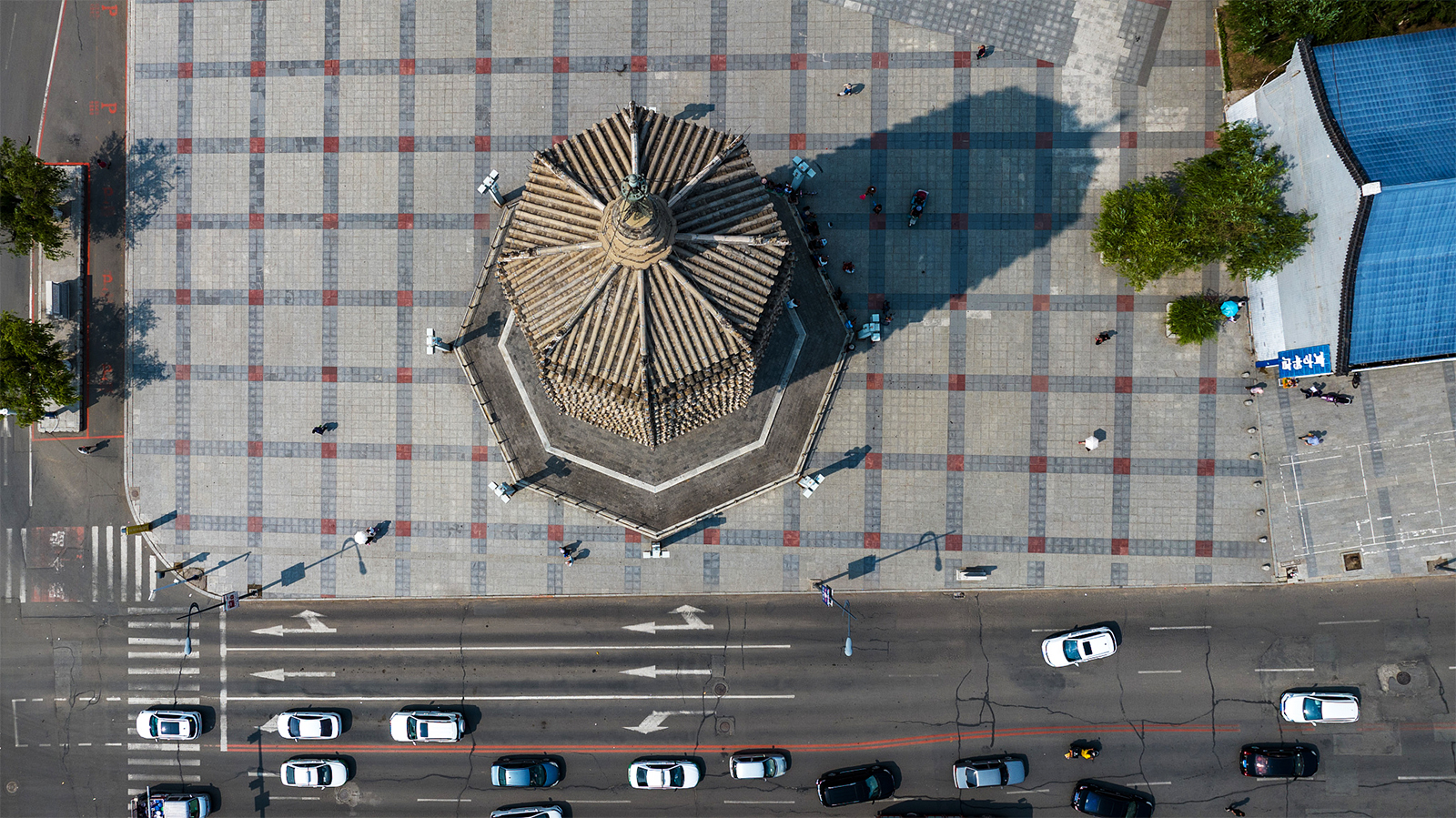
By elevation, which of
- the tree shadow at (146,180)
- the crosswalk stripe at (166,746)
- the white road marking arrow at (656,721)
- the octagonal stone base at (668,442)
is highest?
the tree shadow at (146,180)

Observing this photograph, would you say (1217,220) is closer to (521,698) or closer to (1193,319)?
(1193,319)

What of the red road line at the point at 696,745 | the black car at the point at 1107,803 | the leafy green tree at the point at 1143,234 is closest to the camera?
the leafy green tree at the point at 1143,234

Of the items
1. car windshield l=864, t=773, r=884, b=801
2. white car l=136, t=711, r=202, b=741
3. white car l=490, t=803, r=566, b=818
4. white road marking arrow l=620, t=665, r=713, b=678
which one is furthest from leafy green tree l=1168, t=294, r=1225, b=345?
white car l=136, t=711, r=202, b=741

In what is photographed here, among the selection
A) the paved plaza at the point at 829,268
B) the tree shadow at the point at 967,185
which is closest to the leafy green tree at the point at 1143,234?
the paved plaza at the point at 829,268

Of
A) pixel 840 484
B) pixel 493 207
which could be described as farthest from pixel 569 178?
pixel 840 484

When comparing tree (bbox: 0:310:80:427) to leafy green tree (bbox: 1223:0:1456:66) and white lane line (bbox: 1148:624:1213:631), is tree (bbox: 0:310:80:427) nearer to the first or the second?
white lane line (bbox: 1148:624:1213:631)

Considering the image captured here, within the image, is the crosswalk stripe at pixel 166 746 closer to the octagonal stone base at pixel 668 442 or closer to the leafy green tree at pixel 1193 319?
the octagonal stone base at pixel 668 442
